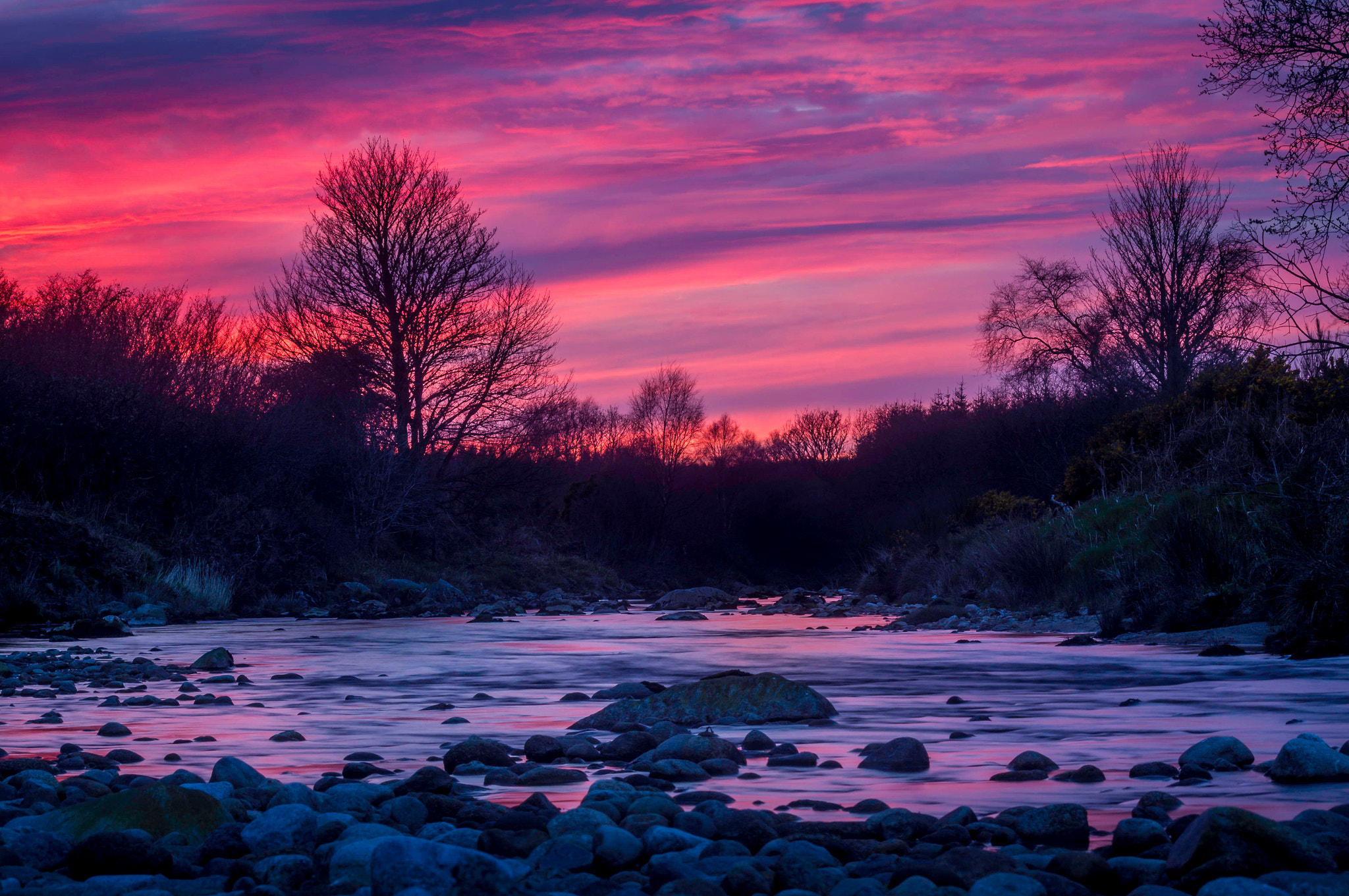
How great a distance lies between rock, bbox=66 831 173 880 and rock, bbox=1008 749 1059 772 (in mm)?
3193

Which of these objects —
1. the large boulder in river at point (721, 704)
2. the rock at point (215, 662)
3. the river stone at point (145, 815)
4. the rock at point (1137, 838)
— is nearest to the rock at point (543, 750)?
the large boulder in river at point (721, 704)

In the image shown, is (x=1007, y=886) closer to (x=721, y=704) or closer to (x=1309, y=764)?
(x=1309, y=764)

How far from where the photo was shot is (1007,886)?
2.85m

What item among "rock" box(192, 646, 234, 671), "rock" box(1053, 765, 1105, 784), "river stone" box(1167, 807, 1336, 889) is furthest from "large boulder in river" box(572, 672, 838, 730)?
"rock" box(192, 646, 234, 671)

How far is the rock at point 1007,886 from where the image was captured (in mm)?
2830

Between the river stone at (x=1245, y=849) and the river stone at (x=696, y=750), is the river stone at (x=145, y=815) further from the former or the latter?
the river stone at (x=1245, y=849)

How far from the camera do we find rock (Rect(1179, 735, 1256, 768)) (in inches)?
189

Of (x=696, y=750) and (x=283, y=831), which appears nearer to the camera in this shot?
(x=283, y=831)

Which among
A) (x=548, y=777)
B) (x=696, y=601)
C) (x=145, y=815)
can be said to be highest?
(x=145, y=815)

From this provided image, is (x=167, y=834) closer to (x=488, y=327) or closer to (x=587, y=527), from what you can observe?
(x=488, y=327)

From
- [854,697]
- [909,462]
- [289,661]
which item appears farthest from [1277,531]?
[909,462]

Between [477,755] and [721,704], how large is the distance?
2.07 metres

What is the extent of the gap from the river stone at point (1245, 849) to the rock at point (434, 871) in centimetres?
172

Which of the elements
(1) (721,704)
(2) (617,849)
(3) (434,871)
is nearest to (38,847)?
(3) (434,871)
